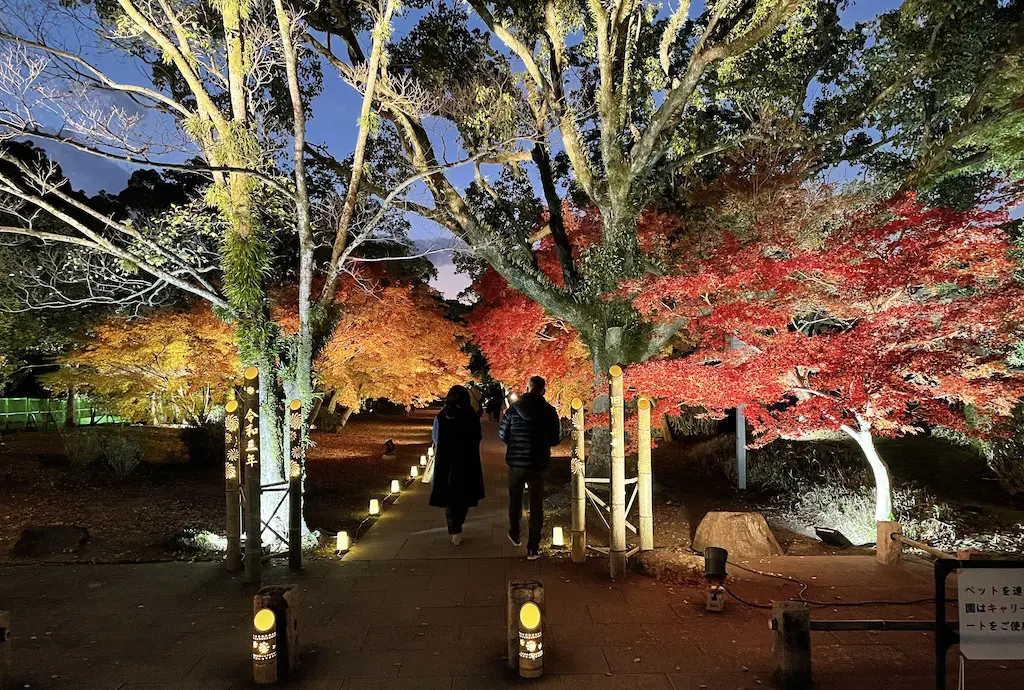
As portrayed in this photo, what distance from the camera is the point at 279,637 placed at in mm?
4230

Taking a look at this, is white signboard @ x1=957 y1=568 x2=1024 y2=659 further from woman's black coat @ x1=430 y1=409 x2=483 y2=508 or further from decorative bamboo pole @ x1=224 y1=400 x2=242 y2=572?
decorative bamboo pole @ x1=224 y1=400 x2=242 y2=572

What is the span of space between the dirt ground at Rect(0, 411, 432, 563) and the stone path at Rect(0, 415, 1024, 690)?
181cm

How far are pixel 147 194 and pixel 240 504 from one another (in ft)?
66.0

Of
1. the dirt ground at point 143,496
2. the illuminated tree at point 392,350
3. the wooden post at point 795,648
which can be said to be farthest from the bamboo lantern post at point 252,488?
the illuminated tree at point 392,350

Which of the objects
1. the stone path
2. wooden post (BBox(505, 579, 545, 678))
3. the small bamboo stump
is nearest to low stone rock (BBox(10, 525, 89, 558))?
the stone path

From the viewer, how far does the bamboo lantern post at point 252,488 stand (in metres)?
6.30

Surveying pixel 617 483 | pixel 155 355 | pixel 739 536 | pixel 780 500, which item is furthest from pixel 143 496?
pixel 780 500

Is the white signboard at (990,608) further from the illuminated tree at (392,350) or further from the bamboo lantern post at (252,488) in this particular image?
the illuminated tree at (392,350)

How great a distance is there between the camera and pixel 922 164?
37.0 ft

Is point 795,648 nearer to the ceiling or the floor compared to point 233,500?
nearer to the floor

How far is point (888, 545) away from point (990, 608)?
4.09 meters

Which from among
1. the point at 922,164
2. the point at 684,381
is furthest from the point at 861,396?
the point at 922,164

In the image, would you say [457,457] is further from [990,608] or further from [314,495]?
[314,495]

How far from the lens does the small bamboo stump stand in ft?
13.5
